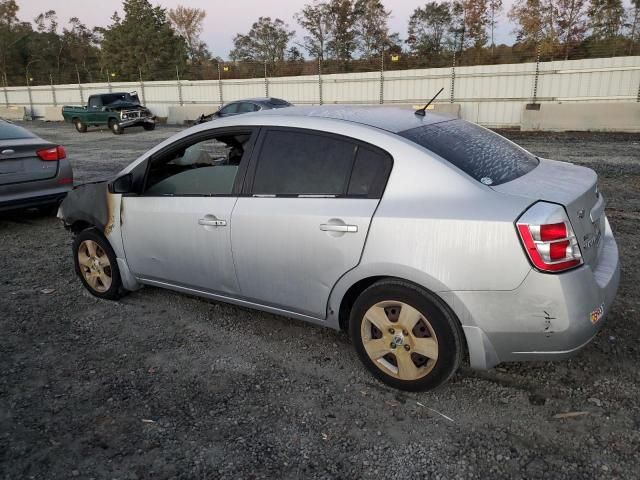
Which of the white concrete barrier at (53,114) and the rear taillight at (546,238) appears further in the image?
the white concrete barrier at (53,114)

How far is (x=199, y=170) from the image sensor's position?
3.79 metres

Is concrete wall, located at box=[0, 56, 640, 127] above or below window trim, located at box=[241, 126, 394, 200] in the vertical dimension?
above

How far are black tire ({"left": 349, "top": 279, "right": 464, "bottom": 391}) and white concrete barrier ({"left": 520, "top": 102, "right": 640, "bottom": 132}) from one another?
16.3 meters

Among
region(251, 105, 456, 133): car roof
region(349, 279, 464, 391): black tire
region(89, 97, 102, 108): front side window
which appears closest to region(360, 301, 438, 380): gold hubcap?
region(349, 279, 464, 391): black tire

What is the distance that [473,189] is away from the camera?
2.70m

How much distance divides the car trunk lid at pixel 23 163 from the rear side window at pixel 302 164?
4649mm

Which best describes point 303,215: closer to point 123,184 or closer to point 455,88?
point 123,184

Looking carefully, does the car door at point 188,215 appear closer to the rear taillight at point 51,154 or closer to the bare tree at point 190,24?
the rear taillight at point 51,154

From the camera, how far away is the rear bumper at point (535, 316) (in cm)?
250

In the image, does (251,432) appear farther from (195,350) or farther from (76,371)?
(76,371)

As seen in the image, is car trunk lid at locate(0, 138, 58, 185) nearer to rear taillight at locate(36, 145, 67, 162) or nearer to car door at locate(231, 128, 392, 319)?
rear taillight at locate(36, 145, 67, 162)

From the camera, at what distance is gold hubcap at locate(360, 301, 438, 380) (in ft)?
9.22

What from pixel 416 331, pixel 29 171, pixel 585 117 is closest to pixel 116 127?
pixel 29 171

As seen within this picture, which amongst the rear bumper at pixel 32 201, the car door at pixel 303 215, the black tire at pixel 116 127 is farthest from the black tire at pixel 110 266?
the black tire at pixel 116 127
